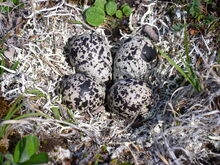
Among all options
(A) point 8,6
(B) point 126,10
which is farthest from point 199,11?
(A) point 8,6

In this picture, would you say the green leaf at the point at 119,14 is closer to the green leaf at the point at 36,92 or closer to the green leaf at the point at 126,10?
the green leaf at the point at 126,10

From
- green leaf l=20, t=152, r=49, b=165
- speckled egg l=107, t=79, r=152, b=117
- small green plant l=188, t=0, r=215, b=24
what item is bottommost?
green leaf l=20, t=152, r=49, b=165

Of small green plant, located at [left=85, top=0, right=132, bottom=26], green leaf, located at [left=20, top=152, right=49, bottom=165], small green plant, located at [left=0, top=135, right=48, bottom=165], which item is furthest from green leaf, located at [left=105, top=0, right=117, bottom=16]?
green leaf, located at [left=20, top=152, right=49, bottom=165]

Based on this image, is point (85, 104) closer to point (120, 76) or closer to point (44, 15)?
point (120, 76)

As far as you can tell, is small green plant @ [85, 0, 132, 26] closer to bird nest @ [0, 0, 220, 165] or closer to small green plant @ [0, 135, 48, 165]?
bird nest @ [0, 0, 220, 165]

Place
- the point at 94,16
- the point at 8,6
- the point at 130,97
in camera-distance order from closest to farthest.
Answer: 1. the point at 130,97
2. the point at 8,6
3. the point at 94,16

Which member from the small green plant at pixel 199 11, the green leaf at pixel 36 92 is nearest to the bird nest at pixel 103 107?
the green leaf at pixel 36 92

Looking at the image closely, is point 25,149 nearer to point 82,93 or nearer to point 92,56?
point 82,93

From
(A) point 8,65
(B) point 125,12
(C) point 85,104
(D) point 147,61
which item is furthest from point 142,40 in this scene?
(A) point 8,65
